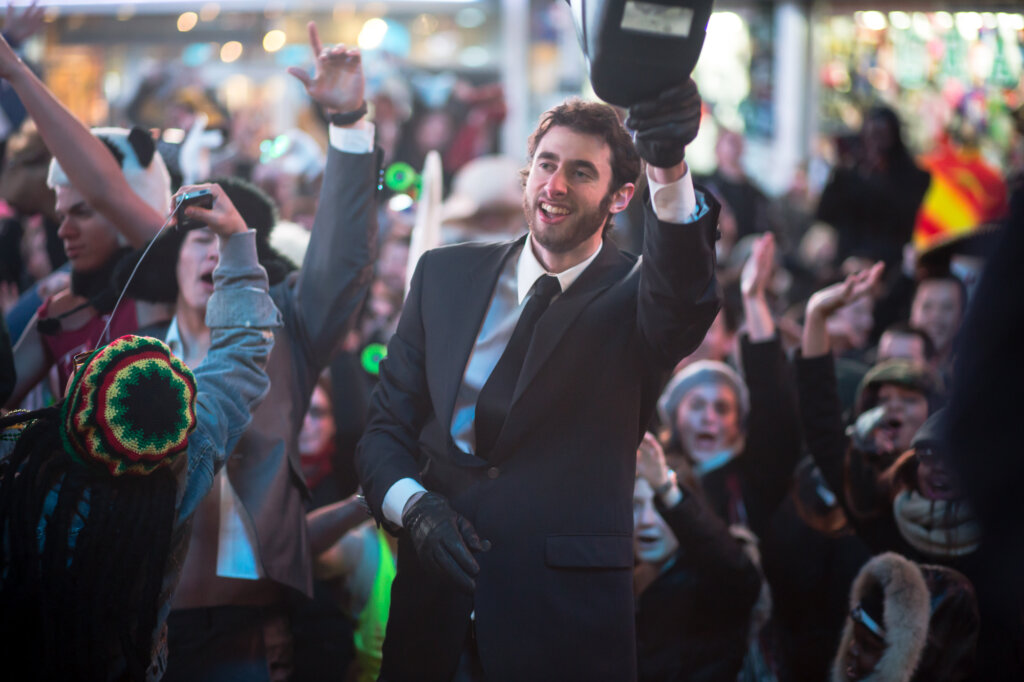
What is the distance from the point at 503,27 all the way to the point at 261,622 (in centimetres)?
1014

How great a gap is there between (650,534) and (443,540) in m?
1.28

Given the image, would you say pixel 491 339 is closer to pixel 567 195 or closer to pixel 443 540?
pixel 567 195

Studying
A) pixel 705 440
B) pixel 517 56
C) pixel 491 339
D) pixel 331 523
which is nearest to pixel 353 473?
pixel 331 523

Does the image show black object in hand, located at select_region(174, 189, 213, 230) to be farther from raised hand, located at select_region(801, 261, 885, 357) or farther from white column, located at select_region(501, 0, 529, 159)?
white column, located at select_region(501, 0, 529, 159)

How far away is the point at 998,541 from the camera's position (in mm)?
1715

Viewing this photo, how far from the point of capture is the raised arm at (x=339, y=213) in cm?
281

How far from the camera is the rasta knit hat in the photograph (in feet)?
6.12

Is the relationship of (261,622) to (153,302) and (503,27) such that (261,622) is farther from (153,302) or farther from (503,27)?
(503,27)

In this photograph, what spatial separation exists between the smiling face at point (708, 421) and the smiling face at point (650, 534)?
54 centimetres

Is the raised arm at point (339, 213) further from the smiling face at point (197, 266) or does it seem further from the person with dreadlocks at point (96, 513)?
the person with dreadlocks at point (96, 513)

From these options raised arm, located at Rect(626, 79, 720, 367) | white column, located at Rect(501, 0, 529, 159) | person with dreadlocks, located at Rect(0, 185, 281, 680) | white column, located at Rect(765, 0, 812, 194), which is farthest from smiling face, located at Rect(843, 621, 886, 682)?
white column, located at Rect(765, 0, 812, 194)

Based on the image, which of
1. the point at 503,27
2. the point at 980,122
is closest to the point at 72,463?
the point at 503,27

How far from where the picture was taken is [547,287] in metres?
2.34

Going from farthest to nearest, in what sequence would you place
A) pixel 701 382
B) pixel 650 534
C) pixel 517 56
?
pixel 517 56, pixel 701 382, pixel 650 534
